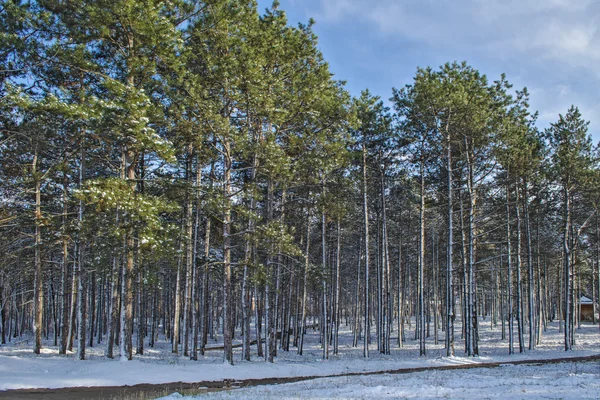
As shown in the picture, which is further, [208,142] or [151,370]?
[208,142]

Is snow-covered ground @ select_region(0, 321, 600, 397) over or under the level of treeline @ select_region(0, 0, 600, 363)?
under

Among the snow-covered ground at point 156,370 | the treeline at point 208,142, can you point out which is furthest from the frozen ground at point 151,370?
the treeline at point 208,142

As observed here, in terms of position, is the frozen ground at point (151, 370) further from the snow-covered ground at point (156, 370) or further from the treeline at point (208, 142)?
the treeline at point (208, 142)

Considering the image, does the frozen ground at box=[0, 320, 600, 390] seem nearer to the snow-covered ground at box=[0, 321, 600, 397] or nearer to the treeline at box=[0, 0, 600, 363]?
the snow-covered ground at box=[0, 321, 600, 397]

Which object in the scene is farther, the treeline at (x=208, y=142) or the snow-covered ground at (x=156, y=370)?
the treeline at (x=208, y=142)

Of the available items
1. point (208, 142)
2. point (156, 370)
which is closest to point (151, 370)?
point (156, 370)

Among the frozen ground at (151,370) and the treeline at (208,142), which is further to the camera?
the treeline at (208,142)

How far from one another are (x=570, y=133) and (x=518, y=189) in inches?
174

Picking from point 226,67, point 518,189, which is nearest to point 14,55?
point 226,67

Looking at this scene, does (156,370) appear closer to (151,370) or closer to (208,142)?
(151,370)

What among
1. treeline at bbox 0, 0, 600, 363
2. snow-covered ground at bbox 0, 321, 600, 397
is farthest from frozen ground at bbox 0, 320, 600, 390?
treeline at bbox 0, 0, 600, 363

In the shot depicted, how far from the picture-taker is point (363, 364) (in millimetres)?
20812

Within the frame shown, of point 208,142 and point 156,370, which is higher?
point 208,142

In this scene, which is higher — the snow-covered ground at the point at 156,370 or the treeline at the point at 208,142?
the treeline at the point at 208,142
